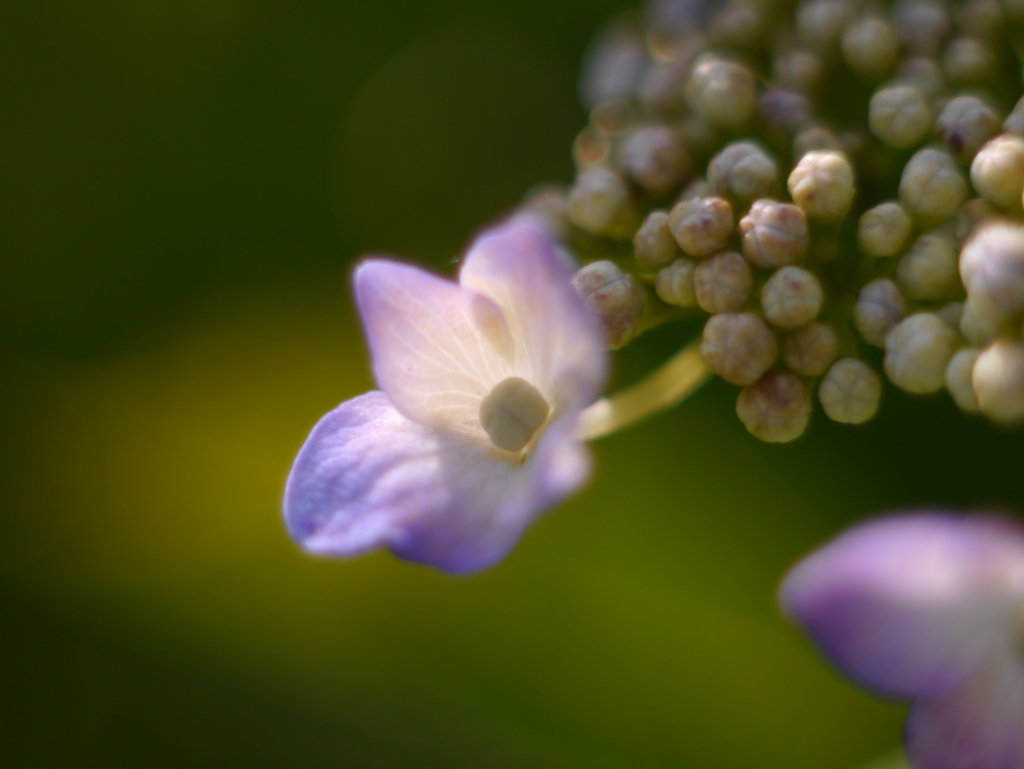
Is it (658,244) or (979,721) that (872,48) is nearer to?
(658,244)

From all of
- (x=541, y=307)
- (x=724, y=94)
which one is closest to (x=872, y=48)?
(x=724, y=94)

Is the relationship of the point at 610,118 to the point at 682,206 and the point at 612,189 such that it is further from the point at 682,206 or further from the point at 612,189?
the point at 682,206

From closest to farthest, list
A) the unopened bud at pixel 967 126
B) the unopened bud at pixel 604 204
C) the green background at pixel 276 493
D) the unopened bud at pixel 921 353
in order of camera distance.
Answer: the unopened bud at pixel 921 353 < the unopened bud at pixel 967 126 < the unopened bud at pixel 604 204 < the green background at pixel 276 493

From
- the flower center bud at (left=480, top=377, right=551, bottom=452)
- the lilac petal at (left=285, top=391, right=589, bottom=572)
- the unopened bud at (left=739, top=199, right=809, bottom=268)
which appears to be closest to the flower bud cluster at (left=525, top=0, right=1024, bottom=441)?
the unopened bud at (left=739, top=199, right=809, bottom=268)

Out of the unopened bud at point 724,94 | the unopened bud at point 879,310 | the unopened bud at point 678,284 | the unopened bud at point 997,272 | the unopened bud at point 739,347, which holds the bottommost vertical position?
the unopened bud at point 997,272

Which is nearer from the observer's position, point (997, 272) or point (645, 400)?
point (997, 272)

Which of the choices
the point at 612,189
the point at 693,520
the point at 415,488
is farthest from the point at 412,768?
the point at 612,189

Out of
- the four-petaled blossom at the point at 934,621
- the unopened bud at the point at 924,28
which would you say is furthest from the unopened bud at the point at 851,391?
the unopened bud at the point at 924,28

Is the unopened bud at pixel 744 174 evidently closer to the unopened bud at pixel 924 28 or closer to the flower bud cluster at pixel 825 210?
the flower bud cluster at pixel 825 210

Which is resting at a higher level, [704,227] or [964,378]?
[704,227]
